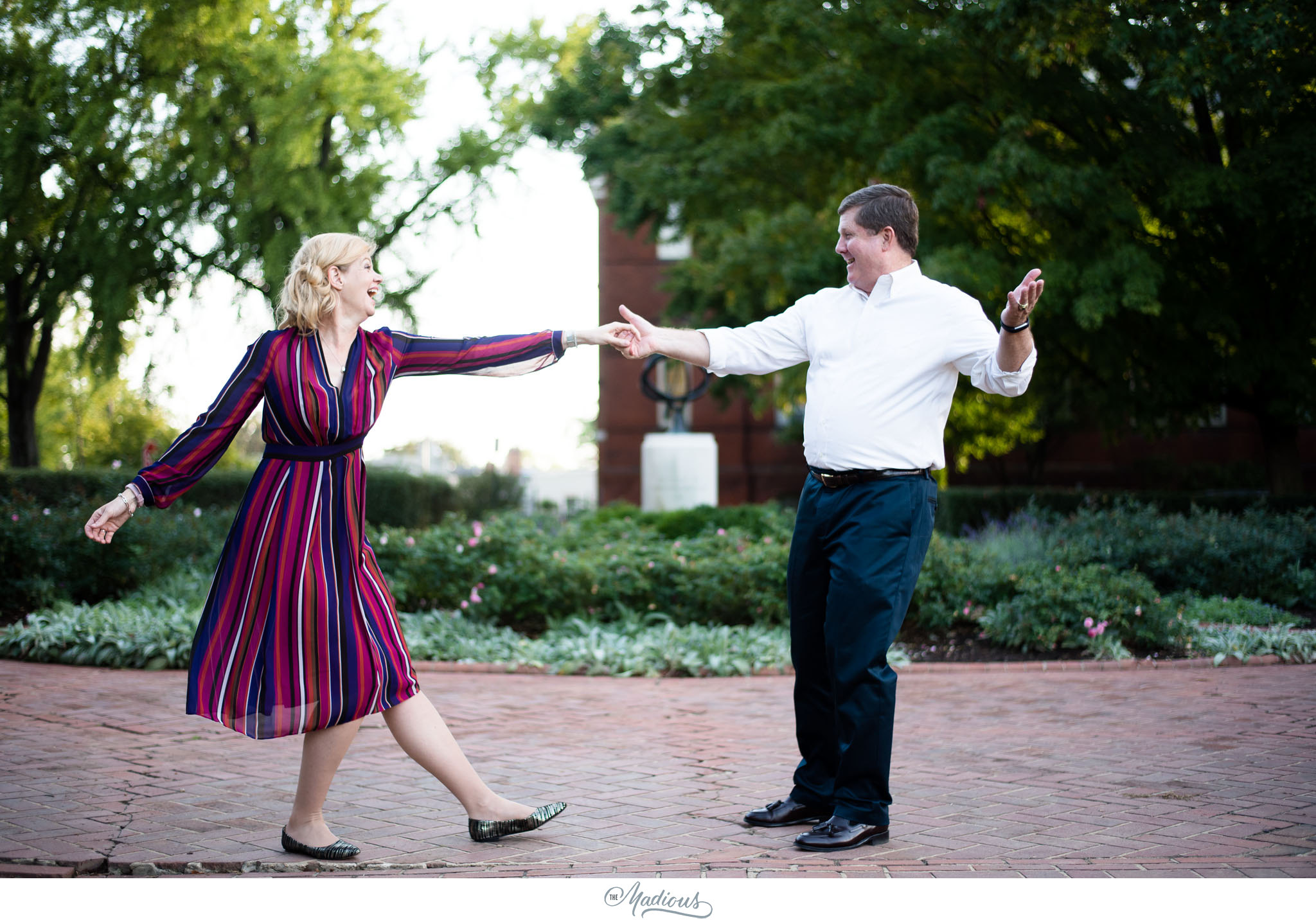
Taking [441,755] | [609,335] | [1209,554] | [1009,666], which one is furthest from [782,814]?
[1209,554]

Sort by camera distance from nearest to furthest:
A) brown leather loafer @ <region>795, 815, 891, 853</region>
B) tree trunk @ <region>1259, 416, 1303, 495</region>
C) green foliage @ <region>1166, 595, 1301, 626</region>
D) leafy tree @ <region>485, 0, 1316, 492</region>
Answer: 1. brown leather loafer @ <region>795, 815, 891, 853</region>
2. green foliage @ <region>1166, 595, 1301, 626</region>
3. leafy tree @ <region>485, 0, 1316, 492</region>
4. tree trunk @ <region>1259, 416, 1303, 495</region>

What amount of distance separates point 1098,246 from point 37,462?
15763 mm

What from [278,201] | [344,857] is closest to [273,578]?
[344,857]

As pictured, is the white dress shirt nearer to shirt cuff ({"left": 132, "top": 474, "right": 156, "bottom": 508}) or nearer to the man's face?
the man's face

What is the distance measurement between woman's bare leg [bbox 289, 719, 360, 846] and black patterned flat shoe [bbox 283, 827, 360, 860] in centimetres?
1

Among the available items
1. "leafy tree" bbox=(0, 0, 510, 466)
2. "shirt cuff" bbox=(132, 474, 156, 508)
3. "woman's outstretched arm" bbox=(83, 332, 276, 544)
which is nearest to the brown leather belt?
"woman's outstretched arm" bbox=(83, 332, 276, 544)

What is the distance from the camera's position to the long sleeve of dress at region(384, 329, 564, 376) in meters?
3.70

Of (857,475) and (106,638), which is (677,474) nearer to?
(106,638)

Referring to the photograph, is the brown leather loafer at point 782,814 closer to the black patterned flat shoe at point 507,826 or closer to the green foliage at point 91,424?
the black patterned flat shoe at point 507,826

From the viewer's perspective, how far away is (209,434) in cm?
346

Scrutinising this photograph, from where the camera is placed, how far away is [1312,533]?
390 inches

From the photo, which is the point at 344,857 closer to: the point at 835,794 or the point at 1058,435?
the point at 835,794

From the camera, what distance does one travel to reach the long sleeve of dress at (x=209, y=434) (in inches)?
133

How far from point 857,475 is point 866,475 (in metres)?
0.03
